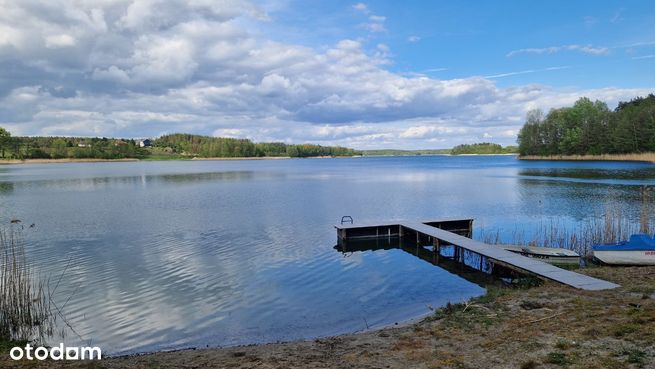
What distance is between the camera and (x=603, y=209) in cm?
2772

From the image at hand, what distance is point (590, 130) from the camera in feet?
307

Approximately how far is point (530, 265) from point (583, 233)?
9.44m

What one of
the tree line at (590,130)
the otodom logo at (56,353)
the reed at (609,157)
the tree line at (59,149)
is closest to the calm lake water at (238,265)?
the otodom logo at (56,353)

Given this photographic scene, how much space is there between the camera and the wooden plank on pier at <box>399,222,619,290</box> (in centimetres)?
1110

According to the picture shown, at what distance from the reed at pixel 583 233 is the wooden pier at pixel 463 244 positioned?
201 cm

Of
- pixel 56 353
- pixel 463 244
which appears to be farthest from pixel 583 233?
pixel 56 353

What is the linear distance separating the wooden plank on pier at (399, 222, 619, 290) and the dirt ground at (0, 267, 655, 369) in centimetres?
85

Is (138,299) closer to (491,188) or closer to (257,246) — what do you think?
(257,246)

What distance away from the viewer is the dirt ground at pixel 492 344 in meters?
Result: 6.64

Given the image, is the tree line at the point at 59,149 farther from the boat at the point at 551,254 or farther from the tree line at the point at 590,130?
the boat at the point at 551,254

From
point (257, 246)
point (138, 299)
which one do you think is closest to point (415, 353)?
point (138, 299)

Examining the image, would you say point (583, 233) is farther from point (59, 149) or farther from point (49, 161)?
point (59, 149)

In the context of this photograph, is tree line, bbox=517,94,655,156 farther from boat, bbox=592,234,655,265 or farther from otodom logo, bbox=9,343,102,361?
otodom logo, bbox=9,343,102,361

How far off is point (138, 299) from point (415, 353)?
8939 mm
